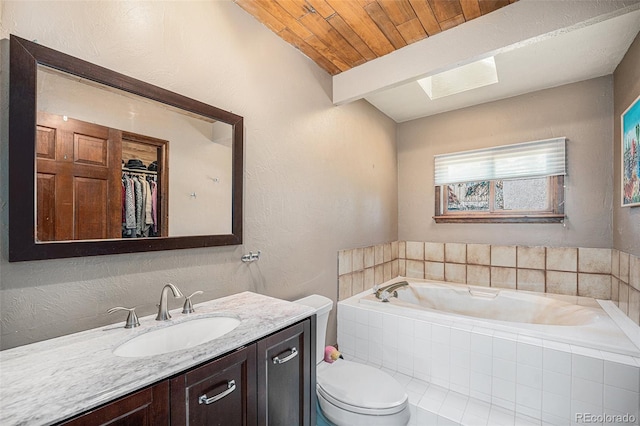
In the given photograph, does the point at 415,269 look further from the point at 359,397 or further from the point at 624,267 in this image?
the point at 359,397

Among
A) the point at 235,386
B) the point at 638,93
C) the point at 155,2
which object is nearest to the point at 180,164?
the point at 155,2

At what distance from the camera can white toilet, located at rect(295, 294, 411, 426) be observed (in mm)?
1477

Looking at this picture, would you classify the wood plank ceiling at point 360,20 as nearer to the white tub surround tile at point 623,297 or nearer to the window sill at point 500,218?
the window sill at point 500,218

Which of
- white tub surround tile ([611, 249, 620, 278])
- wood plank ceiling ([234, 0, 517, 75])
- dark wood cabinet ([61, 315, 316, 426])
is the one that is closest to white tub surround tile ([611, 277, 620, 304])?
white tub surround tile ([611, 249, 620, 278])

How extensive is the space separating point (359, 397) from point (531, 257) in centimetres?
232

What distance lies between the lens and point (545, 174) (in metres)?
2.71

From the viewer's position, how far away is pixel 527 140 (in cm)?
283

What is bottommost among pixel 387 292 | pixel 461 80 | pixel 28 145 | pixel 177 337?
pixel 387 292

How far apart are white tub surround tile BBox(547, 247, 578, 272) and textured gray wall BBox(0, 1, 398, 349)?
5.44ft

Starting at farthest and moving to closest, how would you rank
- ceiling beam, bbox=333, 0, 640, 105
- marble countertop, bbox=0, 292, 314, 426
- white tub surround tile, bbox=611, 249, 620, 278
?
1. white tub surround tile, bbox=611, 249, 620, 278
2. ceiling beam, bbox=333, 0, 640, 105
3. marble countertop, bbox=0, 292, 314, 426

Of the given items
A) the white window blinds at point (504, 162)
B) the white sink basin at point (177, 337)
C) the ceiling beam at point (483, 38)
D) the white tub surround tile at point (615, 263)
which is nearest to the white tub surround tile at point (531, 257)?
the white tub surround tile at point (615, 263)

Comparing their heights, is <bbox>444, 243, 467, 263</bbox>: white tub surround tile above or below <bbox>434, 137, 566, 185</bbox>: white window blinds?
below

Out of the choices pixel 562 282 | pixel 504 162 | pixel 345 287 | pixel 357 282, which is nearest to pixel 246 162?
pixel 345 287

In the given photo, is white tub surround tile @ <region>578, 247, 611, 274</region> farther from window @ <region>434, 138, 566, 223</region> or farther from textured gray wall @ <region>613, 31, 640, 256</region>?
window @ <region>434, 138, 566, 223</region>
